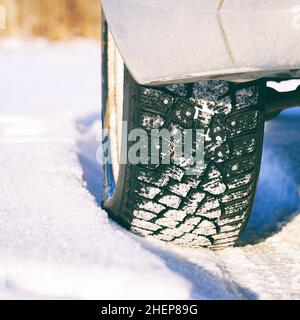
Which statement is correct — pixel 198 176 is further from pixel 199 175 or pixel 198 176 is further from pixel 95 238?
pixel 95 238

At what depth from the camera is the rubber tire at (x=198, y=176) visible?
4.46ft

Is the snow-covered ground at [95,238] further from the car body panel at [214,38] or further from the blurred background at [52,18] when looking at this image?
the blurred background at [52,18]

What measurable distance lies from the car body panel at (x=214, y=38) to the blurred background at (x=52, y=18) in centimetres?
349

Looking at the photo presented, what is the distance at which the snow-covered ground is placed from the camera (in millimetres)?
1215

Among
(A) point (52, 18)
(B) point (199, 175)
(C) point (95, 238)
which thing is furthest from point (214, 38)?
(A) point (52, 18)

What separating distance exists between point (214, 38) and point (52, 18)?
3684 millimetres

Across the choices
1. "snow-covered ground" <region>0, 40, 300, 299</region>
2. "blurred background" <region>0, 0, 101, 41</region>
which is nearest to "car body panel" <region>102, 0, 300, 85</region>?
"snow-covered ground" <region>0, 40, 300, 299</region>

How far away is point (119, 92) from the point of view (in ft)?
6.03

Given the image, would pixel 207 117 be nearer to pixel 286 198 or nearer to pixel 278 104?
pixel 278 104

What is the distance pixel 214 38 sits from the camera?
1.13 m

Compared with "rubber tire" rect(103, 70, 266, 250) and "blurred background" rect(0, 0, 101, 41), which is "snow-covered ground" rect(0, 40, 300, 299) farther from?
"blurred background" rect(0, 0, 101, 41)

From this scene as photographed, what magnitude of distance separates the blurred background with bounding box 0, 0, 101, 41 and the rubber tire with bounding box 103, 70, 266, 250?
327 cm

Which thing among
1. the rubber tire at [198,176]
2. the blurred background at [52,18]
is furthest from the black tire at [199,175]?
the blurred background at [52,18]
